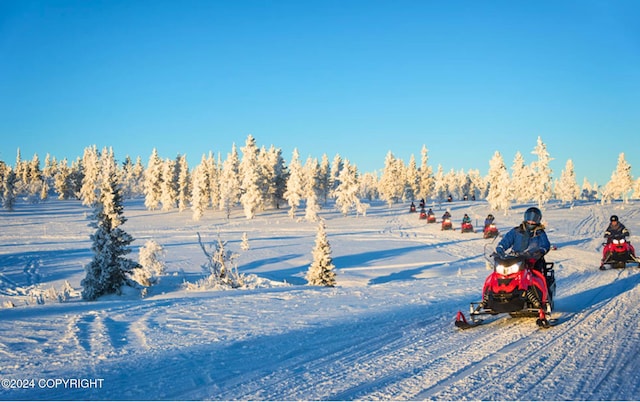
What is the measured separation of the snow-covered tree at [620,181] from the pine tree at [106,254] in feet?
259

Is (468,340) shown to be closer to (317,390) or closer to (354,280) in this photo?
(317,390)

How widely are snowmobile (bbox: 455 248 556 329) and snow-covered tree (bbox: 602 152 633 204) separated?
266 ft

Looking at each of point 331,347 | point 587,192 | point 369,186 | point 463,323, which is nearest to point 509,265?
point 463,323

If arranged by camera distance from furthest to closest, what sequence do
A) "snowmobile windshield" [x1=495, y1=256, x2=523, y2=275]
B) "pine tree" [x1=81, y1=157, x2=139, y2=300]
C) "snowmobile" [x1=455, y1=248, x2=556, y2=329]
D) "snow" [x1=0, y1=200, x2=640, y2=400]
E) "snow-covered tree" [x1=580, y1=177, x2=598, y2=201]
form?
"snow-covered tree" [x1=580, y1=177, x2=598, y2=201] → "pine tree" [x1=81, y1=157, x2=139, y2=300] → "snowmobile windshield" [x1=495, y1=256, x2=523, y2=275] → "snowmobile" [x1=455, y1=248, x2=556, y2=329] → "snow" [x1=0, y1=200, x2=640, y2=400]

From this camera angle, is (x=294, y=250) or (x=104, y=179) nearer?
(x=104, y=179)

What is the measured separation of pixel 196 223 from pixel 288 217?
44.1ft

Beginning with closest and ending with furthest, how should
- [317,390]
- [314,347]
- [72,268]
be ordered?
[317,390], [314,347], [72,268]

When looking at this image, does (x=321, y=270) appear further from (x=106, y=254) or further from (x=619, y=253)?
(x=619, y=253)

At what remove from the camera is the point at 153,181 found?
7944 centimetres

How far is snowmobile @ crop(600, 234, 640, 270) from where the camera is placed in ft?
52.6

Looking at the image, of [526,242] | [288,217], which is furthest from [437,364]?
[288,217]

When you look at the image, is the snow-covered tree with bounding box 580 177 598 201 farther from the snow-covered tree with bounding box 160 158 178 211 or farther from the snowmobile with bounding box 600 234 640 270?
the snowmobile with bounding box 600 234 640 270

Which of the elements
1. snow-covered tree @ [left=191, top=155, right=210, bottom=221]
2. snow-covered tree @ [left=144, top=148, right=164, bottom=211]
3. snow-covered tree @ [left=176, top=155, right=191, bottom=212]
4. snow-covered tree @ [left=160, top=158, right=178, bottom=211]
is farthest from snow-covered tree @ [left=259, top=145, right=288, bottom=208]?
snow-covered tree @ [left=144, top=148, right=164, bottom=211]

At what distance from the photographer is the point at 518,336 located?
22.4ft
